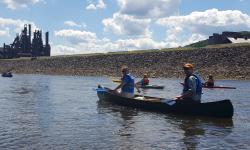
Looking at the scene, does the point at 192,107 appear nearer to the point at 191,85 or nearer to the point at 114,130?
the point at 191,85

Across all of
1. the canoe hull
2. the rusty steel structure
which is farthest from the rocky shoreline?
the canoe hull

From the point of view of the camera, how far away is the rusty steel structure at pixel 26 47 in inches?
4985

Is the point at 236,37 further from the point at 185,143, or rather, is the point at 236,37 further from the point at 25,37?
the point at 185,143

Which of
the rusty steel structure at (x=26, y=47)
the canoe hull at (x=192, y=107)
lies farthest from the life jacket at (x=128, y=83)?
the rusty steel structure at (x=26, y=47)

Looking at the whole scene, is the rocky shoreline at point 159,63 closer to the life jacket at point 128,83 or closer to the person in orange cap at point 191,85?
the life jacket at point 128,83

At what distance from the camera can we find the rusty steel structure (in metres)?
127

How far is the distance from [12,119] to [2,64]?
356ft

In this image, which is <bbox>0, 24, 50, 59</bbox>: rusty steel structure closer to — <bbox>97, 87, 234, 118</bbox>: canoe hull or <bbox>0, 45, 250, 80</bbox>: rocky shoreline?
Answer: <bbox>0, 45, 250, 80</bbox>: rocky shoreline

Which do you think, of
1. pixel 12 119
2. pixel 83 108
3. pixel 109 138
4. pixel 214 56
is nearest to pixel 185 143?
pixel 109 138

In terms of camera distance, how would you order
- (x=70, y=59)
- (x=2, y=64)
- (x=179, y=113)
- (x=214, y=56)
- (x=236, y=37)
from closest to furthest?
(x=179, y=113) → (x=214, y=56) → (x=236, y=37) → (x=70, y=59) → (x=2, y=64)

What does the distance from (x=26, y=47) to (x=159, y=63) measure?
60806 mm

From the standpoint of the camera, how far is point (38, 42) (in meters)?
128

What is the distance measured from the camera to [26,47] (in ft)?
422

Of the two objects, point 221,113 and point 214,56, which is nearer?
point 221,113
